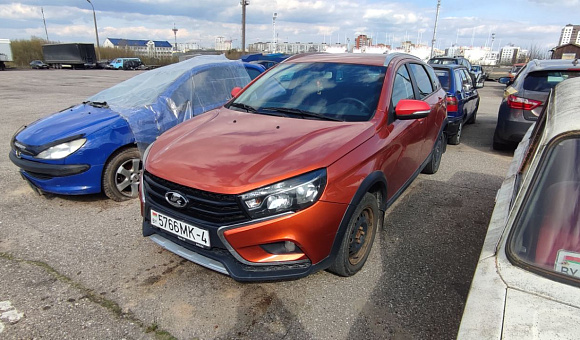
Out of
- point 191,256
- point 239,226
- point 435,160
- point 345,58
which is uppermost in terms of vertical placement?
point 345,58

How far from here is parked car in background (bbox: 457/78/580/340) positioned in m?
1.25

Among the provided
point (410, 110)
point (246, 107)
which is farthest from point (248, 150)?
point (410, 110)

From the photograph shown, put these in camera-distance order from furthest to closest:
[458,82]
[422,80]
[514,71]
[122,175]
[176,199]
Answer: [514,71]
[458,82]
[422,80]
[122,175]
[176,199]

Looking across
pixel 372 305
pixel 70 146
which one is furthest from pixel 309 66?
pixel 70 146

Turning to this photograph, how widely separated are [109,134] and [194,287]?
7.08 ft

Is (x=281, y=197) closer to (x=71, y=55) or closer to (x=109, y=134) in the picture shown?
(x=109, y=134)

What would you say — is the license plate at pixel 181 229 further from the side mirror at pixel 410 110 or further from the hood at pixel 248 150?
the side mirror at pixel 410 110

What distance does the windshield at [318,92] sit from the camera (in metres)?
3.04

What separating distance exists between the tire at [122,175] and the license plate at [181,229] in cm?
171

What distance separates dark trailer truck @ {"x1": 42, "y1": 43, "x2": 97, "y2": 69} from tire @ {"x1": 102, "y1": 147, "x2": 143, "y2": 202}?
4254 centimetres

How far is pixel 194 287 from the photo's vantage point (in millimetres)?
2617

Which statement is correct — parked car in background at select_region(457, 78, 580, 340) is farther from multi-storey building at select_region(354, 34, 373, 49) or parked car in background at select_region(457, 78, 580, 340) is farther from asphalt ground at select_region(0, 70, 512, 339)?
multi-storey building at select_region(354, 34, 373, 49)

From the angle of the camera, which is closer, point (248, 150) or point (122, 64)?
point (248, 150)

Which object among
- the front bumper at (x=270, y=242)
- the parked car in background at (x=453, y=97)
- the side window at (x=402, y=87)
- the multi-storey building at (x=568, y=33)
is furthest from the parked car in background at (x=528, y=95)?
the multi-storey building at (x=568, y=33)
